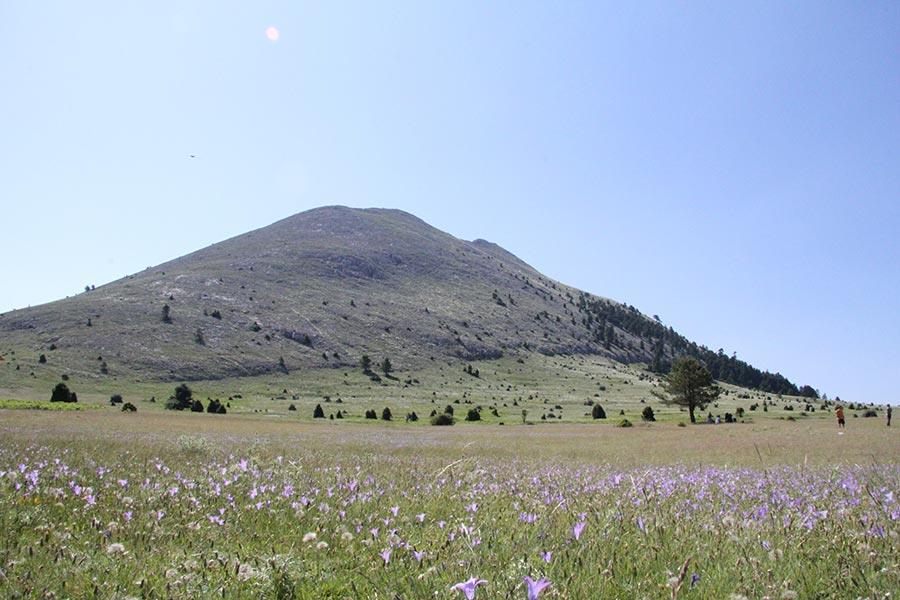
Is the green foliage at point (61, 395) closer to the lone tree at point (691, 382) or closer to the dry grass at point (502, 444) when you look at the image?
the dry grass at point (502, 444)

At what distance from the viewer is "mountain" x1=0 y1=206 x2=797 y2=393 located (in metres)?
107

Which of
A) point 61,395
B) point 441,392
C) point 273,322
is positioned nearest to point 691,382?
point 441,392

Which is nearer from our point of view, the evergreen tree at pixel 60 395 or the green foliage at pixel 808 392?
the evergreen tree at pixel 60 395

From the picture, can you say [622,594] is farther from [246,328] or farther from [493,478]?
[246,328]

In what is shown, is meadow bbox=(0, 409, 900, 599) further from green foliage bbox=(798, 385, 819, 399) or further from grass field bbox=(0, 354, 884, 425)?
green foliage bbox=(798, 385, 819, 399)

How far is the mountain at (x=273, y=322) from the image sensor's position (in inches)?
4208

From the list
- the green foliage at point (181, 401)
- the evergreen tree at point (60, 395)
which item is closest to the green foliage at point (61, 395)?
the evergreen tree at point (60, 395)

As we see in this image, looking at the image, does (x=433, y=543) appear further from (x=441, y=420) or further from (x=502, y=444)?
(x=441, y=420)

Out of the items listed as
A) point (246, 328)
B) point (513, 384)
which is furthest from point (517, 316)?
point (246, 328)

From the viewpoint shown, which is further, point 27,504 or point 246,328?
point 246,328

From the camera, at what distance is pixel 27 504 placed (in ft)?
15.5

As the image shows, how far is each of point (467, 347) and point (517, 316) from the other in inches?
1556

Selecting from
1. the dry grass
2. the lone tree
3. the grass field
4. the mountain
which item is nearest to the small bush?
the grass field

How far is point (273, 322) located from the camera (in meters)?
136
